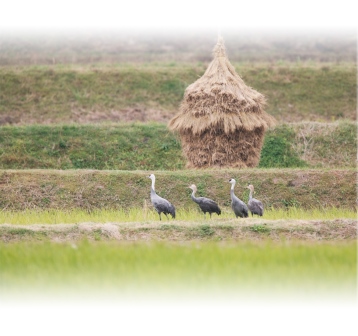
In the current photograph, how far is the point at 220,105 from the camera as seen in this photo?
16.7m

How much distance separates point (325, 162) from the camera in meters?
19.8

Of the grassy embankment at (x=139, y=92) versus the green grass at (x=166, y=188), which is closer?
the green grass at (x=166, y=188)

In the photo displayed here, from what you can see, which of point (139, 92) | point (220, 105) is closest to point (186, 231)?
point (220, 105)

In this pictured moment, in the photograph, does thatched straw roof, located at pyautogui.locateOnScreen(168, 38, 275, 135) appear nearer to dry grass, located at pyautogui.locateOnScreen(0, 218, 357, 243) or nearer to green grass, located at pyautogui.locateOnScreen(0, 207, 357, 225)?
green grass, located at pyautogui.locateOnScreen(0, 207, 357, 225)

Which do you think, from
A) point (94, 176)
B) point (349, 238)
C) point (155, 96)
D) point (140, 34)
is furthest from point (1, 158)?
point (140, 34)

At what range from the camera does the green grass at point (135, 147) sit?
1962 cm

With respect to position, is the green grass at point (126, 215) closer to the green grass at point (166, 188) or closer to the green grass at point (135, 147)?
the green grass at point (166, 188)

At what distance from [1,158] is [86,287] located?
12251mm

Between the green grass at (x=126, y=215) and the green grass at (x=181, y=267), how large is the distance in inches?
125

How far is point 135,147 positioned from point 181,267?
1207 cm

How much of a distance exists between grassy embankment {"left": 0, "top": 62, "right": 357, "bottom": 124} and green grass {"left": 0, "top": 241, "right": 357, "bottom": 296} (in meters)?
14.8

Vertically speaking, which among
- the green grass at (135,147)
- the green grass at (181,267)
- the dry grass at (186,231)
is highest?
the green grass at (181,267)

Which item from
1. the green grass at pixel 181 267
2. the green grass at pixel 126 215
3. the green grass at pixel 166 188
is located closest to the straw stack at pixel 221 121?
the green grass at pixel 166 188

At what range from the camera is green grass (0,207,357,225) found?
12852 mm
